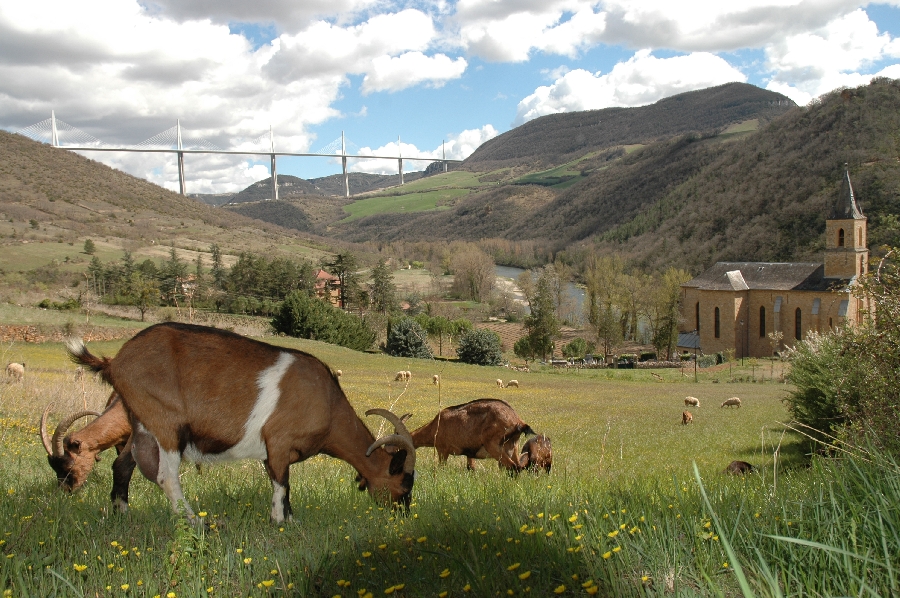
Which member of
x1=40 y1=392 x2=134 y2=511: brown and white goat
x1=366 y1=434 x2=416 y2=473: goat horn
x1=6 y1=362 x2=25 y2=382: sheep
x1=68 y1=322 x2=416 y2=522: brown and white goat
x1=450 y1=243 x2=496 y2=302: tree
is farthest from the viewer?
x1=450 y1=243 x2=496 y2=302: tree

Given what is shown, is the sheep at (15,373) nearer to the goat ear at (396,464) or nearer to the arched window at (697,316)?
the goat ear at (396,464)

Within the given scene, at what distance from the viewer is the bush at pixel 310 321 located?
53.9 m

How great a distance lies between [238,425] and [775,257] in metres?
102

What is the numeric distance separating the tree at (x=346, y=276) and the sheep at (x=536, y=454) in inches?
2634

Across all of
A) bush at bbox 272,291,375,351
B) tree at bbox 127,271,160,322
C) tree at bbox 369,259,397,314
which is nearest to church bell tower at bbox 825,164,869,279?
bush at bbox 272,291,375,351

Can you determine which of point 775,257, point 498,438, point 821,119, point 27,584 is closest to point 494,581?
point 27,584

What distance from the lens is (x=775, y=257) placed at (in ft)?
302

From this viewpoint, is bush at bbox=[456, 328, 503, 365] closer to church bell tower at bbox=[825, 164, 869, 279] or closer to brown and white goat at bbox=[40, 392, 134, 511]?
church bell tower at bbox=[825, 164, 869, 279]

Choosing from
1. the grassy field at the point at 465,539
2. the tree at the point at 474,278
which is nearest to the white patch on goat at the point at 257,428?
the grassy field at the point at 465,539

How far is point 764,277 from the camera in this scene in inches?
2660

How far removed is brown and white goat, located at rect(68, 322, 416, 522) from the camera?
4.14 m

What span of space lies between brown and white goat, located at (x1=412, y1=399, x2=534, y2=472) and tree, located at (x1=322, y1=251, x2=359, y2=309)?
217 feet

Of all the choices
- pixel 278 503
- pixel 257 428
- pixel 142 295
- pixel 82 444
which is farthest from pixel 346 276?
pixel 278 503

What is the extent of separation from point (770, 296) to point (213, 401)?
72.6m
